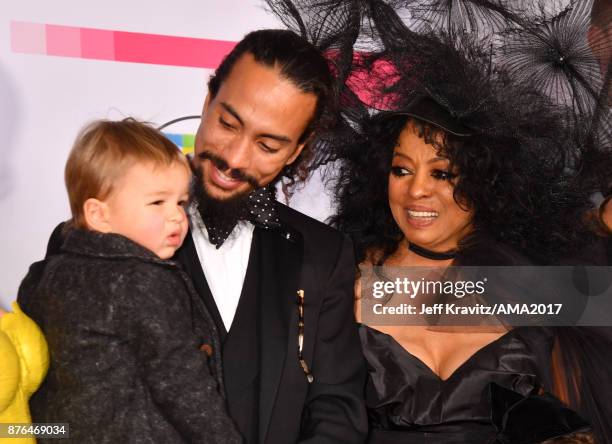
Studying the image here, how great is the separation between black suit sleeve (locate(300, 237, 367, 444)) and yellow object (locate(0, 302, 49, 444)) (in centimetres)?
76

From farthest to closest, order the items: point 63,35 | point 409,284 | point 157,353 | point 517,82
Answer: point 409,284, point 517,82, point 63,35, point 157,353

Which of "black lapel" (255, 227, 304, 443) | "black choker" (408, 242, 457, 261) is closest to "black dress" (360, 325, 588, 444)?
"black choker" (408, 242, 457, 261)

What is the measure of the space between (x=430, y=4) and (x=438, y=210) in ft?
2.15

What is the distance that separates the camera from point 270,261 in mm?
2182

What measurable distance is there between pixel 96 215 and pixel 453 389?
1.24m

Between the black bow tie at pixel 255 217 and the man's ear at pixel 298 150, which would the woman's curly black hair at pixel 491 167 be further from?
the black bow tie at pixel 255 217

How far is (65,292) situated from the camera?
1.64 metres

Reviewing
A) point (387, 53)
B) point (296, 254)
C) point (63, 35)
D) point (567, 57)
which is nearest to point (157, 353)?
point (296, 254)

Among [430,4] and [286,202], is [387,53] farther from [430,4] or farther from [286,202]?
[286,202]

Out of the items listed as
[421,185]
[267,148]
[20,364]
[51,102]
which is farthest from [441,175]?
[20,364]

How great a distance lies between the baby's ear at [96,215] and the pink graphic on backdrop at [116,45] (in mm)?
704

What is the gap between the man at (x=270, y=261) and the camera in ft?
6.79

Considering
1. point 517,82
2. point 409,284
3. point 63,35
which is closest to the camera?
point 63,35

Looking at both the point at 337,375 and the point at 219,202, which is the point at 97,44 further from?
the point at 337,375
